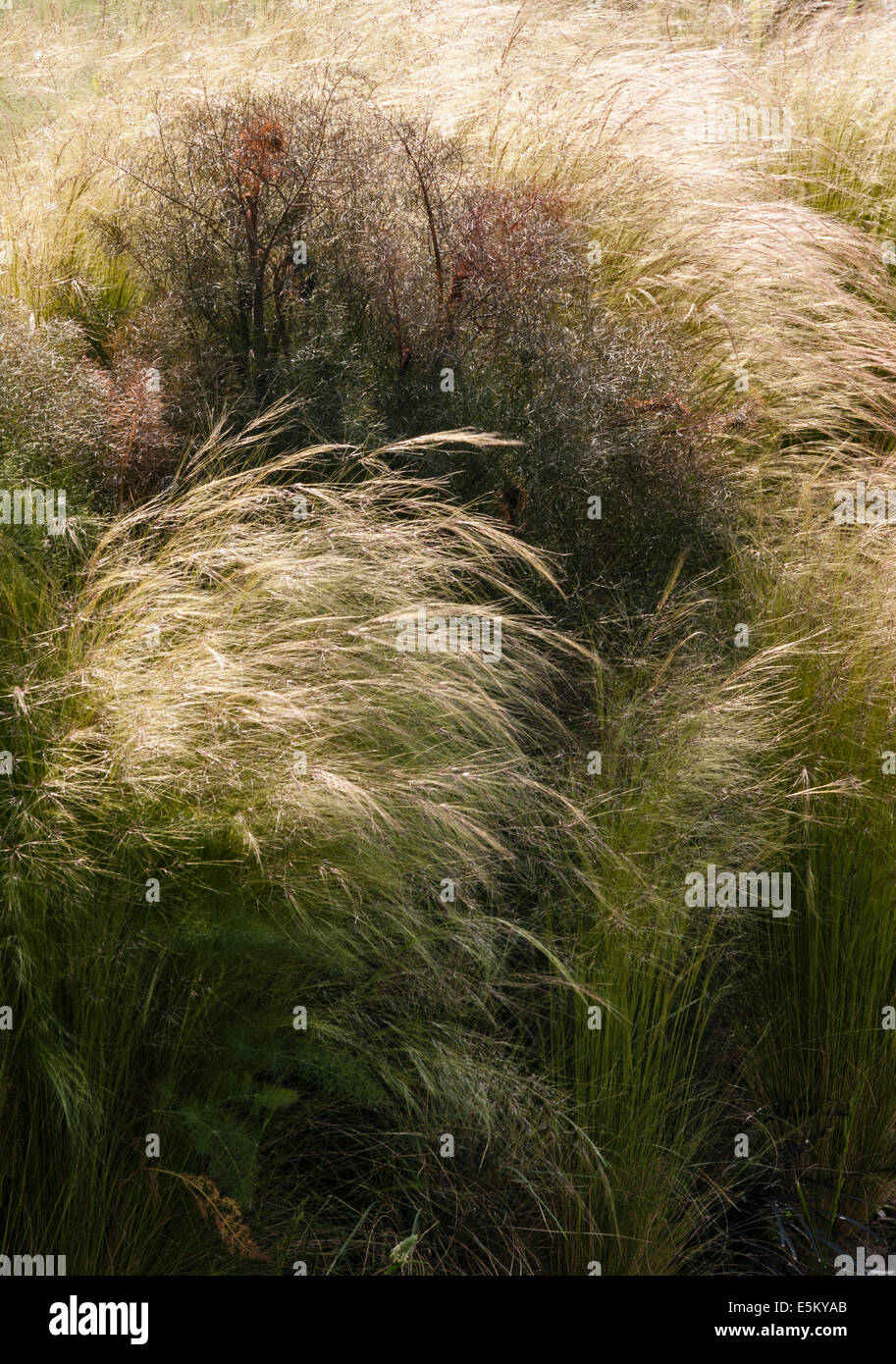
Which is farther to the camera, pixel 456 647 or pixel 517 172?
pixel 517 172

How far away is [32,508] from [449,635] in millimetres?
968

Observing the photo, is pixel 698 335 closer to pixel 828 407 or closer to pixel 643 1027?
pixel 828 407

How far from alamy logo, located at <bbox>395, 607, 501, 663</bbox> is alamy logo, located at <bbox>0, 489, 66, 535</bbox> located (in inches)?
31.9

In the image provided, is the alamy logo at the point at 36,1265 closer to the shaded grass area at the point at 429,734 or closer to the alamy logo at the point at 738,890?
the shaded grass area at the point at 429,734

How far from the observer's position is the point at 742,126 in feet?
14.4

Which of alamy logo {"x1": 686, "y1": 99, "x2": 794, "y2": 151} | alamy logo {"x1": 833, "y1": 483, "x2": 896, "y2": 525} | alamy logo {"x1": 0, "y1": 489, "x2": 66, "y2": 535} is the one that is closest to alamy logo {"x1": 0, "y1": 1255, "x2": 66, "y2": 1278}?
alamy logo {"x1": 0, "y1": 489, "x2": 66, "y2": 535}

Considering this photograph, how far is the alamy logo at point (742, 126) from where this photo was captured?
419 cm

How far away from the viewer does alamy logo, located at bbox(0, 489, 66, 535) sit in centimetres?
265

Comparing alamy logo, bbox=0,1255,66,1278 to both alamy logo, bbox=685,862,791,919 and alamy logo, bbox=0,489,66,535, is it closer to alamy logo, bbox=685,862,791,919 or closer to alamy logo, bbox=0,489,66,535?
alamy logo, bbox=685,862,791,919

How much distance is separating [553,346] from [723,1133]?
73.2 inches

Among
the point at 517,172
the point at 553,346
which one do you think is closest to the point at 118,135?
the point at 517,172

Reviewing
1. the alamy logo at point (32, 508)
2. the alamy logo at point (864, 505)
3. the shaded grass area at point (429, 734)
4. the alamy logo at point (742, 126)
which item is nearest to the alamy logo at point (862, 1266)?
the shaded grass area at point (429, 734)

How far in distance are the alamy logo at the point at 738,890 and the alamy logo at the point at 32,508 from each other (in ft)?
4.85

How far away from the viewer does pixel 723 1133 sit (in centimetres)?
259
